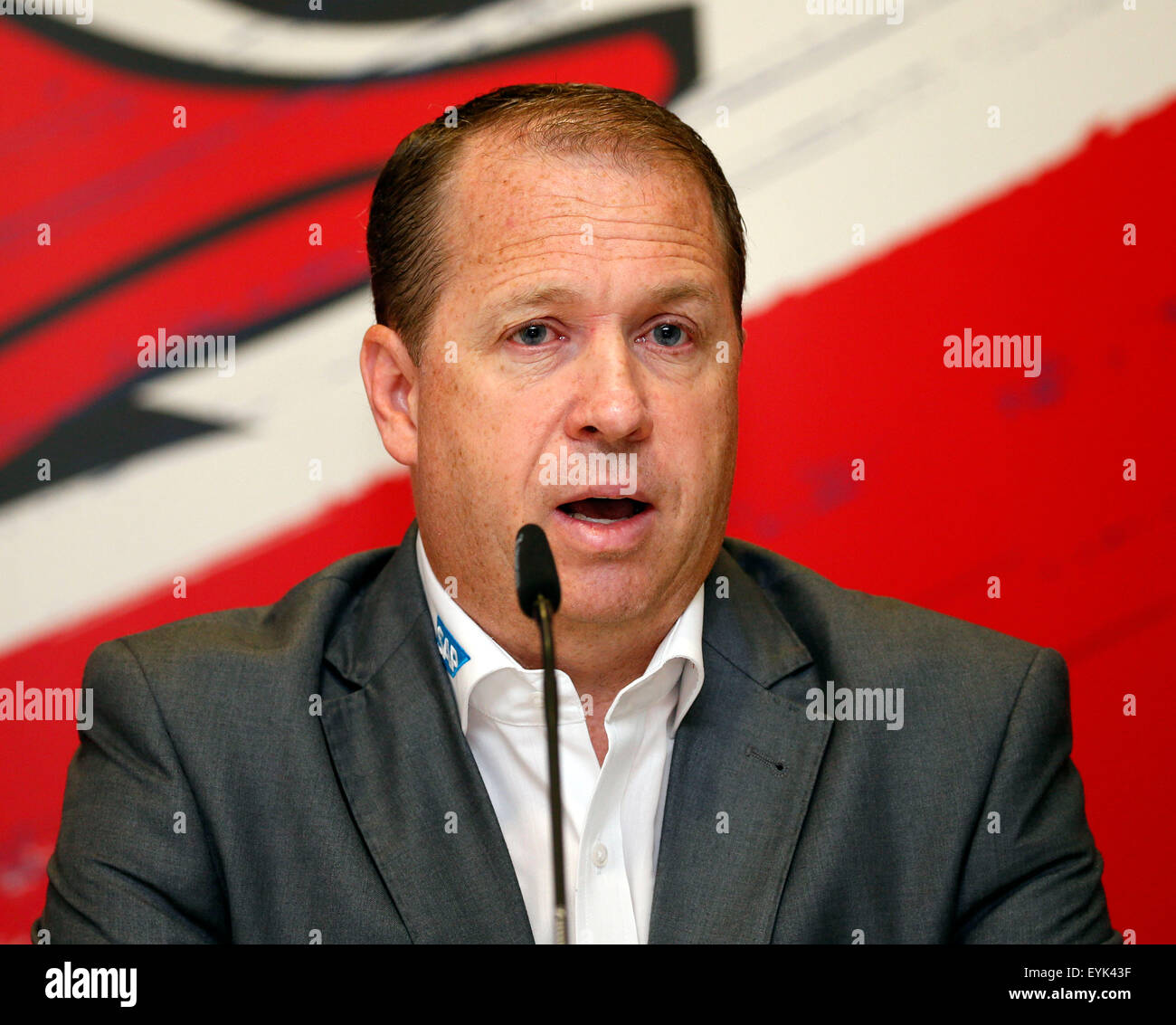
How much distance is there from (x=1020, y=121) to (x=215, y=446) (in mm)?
1914

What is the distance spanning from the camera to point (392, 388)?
7.04ft

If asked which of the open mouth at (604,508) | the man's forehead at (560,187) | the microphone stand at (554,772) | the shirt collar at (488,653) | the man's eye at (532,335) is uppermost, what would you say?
the man's forehead at (560,187)

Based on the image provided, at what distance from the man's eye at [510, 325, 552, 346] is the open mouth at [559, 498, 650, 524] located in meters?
0.25

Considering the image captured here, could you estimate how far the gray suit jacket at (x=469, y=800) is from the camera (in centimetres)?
176

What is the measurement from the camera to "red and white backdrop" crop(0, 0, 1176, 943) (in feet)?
8.88

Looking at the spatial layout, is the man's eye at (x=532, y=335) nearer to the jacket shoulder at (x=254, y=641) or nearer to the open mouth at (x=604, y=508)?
the open mouth at (x=604, y=508)

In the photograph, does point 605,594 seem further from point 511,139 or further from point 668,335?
point 511,139

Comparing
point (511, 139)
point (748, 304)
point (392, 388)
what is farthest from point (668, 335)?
point (748, 304)

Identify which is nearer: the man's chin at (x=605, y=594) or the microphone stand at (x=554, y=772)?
the microphone stand at (x=554, y=772)

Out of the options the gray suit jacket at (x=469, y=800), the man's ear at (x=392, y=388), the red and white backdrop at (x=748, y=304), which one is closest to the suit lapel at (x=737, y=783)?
the gray suit jacket at (x=469, y=800)

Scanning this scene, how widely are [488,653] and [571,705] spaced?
0.15 metres

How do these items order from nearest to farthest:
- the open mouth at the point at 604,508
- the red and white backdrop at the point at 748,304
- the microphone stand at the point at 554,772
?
the microphone stand at the point at 554,772 → the open mouth at the point at 604,508 → the red and white backdrop at the point at 748,304

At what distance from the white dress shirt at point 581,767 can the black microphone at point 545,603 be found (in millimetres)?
609
